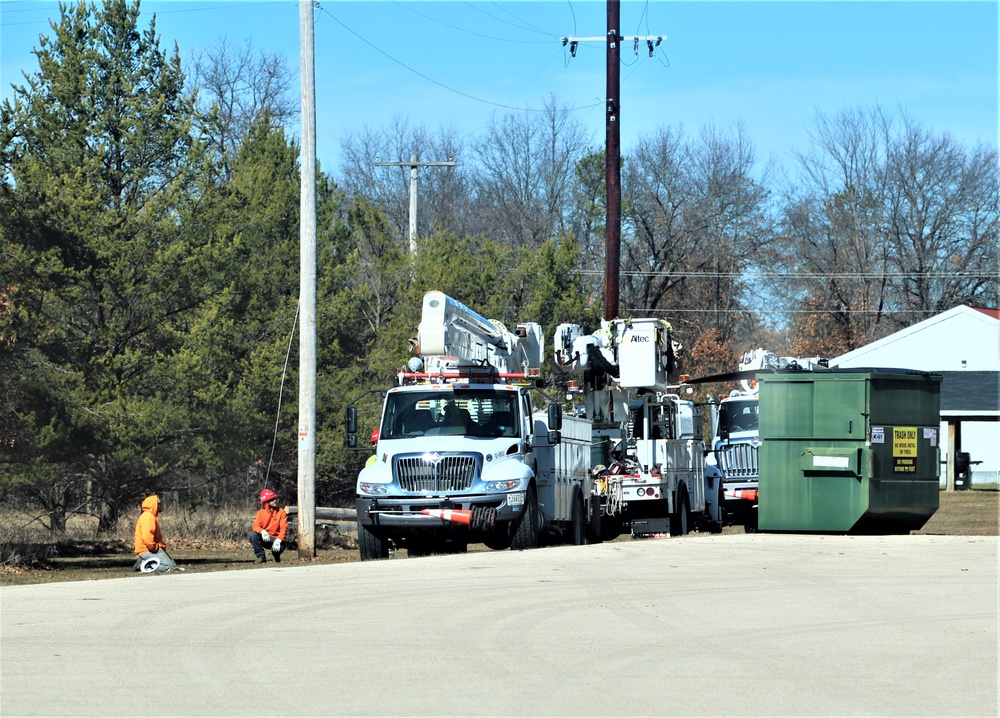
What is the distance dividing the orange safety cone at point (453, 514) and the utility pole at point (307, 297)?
5001 millimetres

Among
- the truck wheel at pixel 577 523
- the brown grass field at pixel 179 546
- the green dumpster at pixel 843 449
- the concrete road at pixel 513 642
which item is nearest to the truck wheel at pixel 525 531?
the truck wheel at pixel 577 523

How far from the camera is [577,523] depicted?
2153 centimetres

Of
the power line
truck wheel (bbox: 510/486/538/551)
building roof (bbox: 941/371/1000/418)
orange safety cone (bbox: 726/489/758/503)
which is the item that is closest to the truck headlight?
truck wheel (bbox: 510/486/538/551)

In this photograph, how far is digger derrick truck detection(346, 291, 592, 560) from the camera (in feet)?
62.4

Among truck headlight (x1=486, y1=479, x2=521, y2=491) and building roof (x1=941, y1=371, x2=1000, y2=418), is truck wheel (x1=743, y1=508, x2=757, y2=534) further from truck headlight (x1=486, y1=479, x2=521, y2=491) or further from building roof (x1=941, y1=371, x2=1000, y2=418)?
building roof (x1=941, y1=371, x2=1000, y2=418)

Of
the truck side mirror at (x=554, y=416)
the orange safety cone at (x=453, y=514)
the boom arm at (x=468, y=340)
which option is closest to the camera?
the orange safety cone at (x=453, y=514)

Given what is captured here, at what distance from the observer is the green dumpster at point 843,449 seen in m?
20.5

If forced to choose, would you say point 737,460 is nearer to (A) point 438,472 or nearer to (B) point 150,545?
(A) point 438,472

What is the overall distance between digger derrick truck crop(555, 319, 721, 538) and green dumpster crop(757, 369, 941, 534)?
8.87ft

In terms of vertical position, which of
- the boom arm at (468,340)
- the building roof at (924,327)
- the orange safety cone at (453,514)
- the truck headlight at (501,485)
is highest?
the building roof at (924,327)

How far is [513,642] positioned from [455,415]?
10016 mm

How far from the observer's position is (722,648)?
31.8 ft

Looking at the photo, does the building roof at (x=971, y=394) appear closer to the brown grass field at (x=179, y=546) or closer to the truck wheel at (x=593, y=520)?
the brown grass field at (x=179, y=546)

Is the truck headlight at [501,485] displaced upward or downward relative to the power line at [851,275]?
downward
